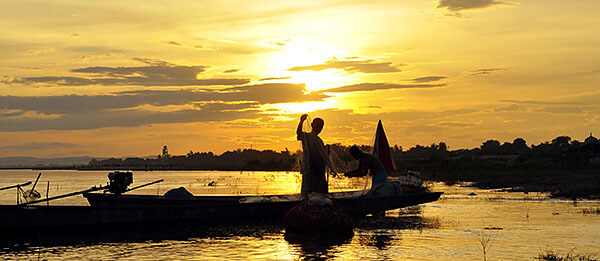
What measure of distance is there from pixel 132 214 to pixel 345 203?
830 cm

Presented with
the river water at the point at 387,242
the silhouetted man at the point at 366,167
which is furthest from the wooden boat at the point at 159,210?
the silhouetted man at the point at 366,167

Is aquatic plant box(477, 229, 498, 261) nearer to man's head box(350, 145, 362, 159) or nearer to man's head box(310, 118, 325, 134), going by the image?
man's head box(350, 145, 362, 159)

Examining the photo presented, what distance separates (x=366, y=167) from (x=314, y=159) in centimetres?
231

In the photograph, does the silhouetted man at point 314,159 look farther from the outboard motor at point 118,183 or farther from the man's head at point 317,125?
the outboard motor at point 118,183

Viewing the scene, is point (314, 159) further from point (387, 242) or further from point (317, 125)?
point (387, 242)

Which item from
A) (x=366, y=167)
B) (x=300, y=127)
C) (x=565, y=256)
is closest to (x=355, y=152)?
(x=366, y=167)

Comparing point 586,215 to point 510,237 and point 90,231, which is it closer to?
point 510,237

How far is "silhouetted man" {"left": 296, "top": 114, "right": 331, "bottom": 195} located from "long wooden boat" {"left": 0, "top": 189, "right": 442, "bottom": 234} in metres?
2.18

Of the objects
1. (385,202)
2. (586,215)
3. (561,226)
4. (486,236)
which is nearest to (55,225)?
(385,202)

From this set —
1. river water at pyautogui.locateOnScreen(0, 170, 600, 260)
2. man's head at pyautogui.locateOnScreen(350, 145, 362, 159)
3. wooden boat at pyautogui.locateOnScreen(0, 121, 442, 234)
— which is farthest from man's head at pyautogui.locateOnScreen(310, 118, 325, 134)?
river water at pyautogui.locateOnScreen(0, 170, 600, 260)

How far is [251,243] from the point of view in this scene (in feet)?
74.3

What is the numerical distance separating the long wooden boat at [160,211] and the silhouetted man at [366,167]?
90 cm

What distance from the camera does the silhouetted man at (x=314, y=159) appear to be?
85.1 ft

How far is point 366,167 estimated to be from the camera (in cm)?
2711
